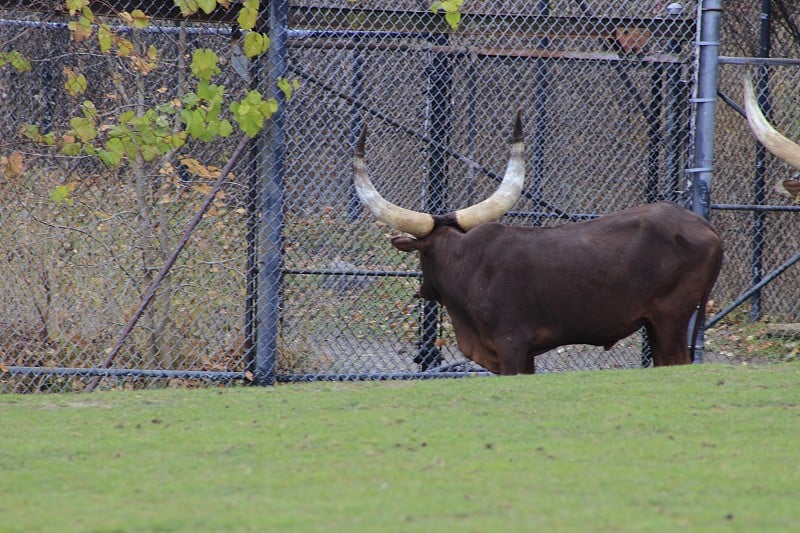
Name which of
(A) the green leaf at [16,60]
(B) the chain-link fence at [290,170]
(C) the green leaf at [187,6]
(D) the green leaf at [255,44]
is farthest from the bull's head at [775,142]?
(A) the green leaf at [16,60]

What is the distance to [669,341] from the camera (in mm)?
7938

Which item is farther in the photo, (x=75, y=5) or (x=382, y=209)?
(x=382, y=209)

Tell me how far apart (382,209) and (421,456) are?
326cm

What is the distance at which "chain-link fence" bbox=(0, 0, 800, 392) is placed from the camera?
842cm

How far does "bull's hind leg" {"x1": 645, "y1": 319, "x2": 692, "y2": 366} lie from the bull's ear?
5.79 feet

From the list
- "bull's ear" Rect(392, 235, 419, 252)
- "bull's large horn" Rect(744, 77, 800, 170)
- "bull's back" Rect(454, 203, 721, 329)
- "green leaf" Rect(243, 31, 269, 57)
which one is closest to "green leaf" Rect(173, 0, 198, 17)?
"green leaf" Rect(243, 31, 269, 57)

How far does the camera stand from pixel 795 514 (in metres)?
4.08

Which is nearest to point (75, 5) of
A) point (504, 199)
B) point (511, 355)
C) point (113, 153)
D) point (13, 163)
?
point (113, 153)

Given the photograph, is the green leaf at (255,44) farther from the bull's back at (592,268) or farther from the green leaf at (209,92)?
the bull's back at (592,268)

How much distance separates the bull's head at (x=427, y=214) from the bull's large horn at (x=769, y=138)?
5.60 feet

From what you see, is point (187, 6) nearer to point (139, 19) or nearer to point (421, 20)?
point (139, 19)

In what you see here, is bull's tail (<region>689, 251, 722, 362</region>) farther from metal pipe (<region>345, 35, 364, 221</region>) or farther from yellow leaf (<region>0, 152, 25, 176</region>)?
yellow leaf (<region>0, 152, 25, 176</region>)

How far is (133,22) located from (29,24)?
3.04ft

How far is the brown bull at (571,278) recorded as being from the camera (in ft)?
25.6
